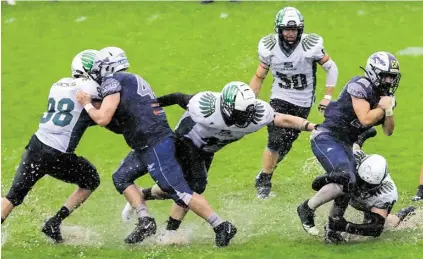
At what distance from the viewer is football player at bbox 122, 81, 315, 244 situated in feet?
24.3

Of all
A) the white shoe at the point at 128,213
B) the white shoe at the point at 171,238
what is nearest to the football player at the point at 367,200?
the white shoe at the point at 171,238

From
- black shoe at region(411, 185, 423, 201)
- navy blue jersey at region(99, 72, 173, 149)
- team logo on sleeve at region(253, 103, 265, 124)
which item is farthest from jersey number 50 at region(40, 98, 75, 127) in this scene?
black shoe at region(411, 185, 423, 201)

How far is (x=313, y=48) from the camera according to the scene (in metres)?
9.51

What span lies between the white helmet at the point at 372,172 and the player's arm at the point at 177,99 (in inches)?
65.1

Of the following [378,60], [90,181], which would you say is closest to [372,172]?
[378,60]

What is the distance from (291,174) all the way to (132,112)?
3.36 meters

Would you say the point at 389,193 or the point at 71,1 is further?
the point at 71,1

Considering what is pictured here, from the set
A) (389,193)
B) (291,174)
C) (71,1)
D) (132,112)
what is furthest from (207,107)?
(71,1)

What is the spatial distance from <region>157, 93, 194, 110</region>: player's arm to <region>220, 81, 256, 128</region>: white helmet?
1.60 ft

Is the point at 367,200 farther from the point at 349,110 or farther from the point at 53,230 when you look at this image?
the point at 53,230

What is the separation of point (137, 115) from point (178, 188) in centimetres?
76

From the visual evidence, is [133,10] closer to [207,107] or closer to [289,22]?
[289,22]

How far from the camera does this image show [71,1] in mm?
19406

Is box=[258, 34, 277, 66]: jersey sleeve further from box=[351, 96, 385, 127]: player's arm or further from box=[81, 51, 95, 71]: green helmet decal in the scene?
box=[81, 51, 95, 71]: green helmet decal
